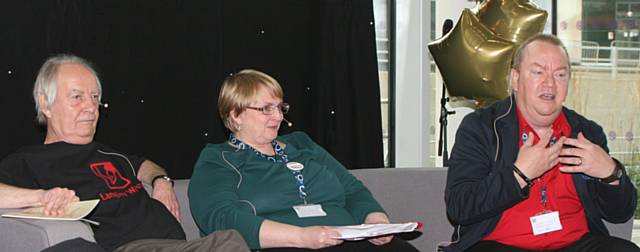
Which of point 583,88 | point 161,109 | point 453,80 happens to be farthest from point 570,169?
point 583,88

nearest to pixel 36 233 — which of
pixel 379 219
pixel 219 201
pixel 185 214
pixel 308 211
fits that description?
pixel 219 201

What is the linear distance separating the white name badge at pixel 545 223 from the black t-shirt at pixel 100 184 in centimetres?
121

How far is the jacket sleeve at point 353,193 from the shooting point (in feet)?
10.4

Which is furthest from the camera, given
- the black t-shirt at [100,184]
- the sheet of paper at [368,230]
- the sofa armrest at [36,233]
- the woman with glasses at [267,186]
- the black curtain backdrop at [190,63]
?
the black curtain backdrop at [190,63]

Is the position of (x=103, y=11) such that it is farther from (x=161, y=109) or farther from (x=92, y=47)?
(x=161, y=109)

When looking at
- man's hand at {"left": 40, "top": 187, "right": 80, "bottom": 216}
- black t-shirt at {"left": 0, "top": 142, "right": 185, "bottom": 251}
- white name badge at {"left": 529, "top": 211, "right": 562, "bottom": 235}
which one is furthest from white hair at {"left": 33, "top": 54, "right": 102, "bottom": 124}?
white name badge at {"left": 529, "top": 211, "right": 562, "bottom": 235}

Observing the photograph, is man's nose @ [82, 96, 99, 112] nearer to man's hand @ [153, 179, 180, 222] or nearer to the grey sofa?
man's hand @ [153, 179, 180, 222]

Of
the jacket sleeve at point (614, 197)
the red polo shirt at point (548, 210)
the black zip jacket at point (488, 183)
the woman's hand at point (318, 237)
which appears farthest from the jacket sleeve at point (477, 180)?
the woman's hand at point (318, 237)

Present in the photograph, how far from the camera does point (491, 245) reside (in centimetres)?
290

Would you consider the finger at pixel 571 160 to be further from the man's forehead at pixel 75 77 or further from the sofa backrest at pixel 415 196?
the man's forehead at pixel 75 77

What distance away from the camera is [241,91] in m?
3.13

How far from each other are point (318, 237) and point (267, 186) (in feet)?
1.27

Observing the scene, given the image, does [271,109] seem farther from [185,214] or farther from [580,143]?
[580,143]

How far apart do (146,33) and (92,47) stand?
0.91ft
